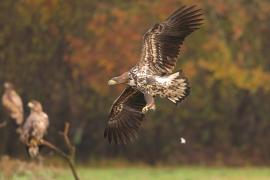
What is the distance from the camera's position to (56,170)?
16984 mm

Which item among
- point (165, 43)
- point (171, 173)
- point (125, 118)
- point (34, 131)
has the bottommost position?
point (171, 173)

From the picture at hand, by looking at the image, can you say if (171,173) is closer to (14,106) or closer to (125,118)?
(14,106)

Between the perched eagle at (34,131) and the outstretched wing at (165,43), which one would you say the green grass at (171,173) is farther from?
the outstretched wing at (165,43)

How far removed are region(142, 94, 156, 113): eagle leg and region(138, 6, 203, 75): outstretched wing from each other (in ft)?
1.79

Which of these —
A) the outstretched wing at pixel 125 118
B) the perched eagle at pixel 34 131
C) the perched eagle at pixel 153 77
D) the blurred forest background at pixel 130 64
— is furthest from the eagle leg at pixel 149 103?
the blurred forest background at pixel 130 64

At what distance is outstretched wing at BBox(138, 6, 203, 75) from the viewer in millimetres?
11625

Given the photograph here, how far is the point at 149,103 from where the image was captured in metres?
10.9

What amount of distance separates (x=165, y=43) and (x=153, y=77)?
0.61 m

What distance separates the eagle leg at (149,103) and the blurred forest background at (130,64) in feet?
56.9

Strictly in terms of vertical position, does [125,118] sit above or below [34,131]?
above

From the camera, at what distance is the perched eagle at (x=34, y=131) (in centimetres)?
1261

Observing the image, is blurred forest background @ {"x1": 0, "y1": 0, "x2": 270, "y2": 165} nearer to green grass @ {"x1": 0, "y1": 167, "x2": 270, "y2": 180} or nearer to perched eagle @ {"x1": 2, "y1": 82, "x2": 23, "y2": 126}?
green grass @ {"x1": 0, "y1": 167, "x2": 270, "y2": 180}

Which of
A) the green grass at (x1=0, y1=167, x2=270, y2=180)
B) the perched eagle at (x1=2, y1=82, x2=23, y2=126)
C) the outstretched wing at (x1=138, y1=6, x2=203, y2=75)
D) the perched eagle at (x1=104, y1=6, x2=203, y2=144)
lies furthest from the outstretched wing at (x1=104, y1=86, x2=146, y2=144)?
the green grass at (x1=0, y1=167, x2=270, y2=180)

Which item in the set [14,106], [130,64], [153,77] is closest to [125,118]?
[153,77]
